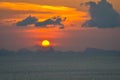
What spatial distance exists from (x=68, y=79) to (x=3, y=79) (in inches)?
534

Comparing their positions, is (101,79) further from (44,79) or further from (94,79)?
(44,79)

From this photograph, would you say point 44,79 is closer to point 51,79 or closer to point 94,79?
point 51,79

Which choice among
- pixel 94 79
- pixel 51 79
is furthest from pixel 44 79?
pixel 94 79

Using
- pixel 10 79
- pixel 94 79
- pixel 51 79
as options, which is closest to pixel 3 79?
pixel 10 79

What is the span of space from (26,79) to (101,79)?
633 inches

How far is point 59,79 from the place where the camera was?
394ft

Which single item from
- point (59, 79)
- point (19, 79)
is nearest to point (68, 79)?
point (59, 79)

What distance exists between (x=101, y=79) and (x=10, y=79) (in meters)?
19.2

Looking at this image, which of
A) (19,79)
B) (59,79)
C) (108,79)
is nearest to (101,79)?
(108,79)

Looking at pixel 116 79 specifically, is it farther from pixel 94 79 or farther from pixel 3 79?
pixel 3 79

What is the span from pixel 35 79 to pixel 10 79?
17.4 ft

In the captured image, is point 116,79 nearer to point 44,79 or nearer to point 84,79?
point 84,79

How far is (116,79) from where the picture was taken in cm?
12150

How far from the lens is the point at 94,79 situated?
119 metres
